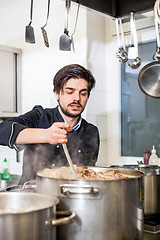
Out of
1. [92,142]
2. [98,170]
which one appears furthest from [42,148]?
[98,170]

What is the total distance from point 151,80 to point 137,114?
1.88 ft

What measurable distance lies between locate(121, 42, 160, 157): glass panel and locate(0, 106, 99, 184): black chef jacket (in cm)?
79

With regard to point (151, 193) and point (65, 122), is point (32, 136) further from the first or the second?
point (65, 122)

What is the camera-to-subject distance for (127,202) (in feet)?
3.12

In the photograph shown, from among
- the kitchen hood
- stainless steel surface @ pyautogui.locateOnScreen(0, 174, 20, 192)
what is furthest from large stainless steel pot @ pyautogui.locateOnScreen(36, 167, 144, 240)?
stainless steel surface @ pyautogui.locateOnScreen(0, 174, 20, 192)

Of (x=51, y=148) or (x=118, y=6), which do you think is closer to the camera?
(x=118, y=6)

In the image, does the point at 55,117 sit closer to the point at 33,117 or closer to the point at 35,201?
the point at 33,117

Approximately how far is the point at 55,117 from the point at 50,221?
162 centimetres

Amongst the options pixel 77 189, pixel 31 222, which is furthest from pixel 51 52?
pixel 31 222

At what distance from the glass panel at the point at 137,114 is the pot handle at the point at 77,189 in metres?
2.19

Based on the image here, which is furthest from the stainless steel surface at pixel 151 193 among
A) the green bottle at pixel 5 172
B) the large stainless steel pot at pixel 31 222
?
the green bottle at pixel 5 172

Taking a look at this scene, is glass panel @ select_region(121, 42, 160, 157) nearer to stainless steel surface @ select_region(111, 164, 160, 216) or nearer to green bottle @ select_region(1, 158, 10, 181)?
green bottle @ select_region(1, 158, 10, 181)

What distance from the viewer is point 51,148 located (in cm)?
213

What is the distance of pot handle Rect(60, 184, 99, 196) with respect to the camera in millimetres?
885
